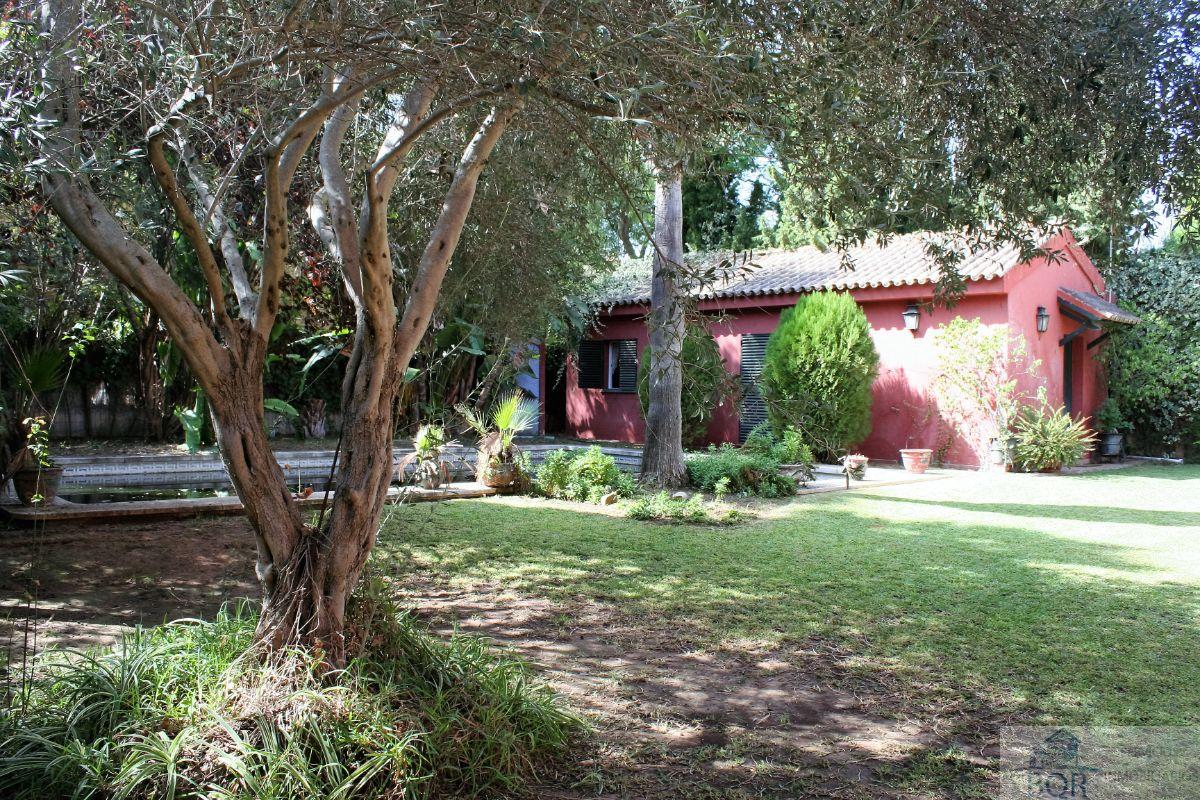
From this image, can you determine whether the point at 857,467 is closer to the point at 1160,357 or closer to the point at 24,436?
the point at 1160,357

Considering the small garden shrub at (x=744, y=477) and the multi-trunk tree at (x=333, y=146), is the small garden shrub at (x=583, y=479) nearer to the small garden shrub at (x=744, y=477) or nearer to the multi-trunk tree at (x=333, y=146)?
the small garden shrub at (x=744, y=477)

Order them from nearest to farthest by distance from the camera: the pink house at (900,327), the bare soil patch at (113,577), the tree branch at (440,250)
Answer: the tree branch at (440,250) < the bare soil patch at (113,577) < the pink house at (900,327)

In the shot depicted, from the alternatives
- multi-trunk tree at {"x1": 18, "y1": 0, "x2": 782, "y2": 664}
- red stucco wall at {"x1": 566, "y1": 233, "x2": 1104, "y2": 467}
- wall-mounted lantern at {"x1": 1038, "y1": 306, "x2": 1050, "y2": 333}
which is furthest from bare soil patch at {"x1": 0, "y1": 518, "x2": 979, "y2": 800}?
wall-mounted lantern at {"x1": 1038, "y1": 306, "x2": 1050, "y2": 333}

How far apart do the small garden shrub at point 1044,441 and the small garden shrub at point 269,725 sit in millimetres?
13679

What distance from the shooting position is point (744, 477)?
12.1m

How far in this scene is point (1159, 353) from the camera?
18297 millimetres

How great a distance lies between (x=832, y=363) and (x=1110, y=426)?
748 cm

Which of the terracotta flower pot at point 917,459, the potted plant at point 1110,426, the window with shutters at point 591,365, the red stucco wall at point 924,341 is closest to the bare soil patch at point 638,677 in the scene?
→ the red stucco wall at point 924,341

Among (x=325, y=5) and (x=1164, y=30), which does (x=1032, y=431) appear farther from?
(x=325, y=5)

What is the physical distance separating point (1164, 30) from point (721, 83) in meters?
2.89

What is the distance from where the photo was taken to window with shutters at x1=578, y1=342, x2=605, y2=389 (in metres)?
21.6

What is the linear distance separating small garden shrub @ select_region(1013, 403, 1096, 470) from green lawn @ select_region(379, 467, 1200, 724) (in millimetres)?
3362

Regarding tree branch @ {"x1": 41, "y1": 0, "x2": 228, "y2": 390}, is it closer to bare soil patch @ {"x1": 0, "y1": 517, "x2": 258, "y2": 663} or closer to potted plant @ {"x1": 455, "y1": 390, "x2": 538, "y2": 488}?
bare soil patch @ {"x1": 0, "y1": 517, "x2": 258, "y2": 663}

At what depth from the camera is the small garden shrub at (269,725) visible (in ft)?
9.84
